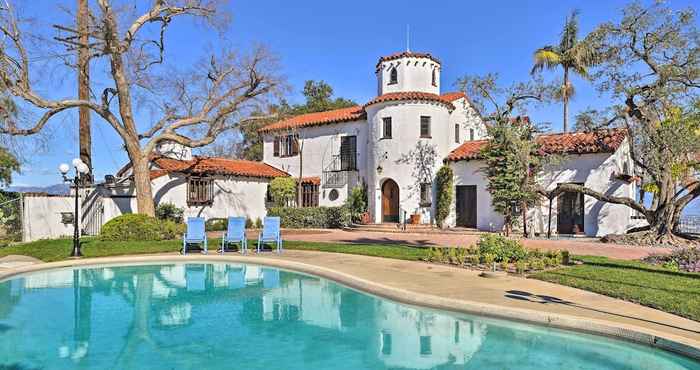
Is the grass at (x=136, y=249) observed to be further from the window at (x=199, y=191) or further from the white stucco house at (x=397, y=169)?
the window at (x=199, y=191)

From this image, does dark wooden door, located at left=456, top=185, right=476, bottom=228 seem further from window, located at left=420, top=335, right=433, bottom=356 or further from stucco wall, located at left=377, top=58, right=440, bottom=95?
window, located at left=420, top=335, right=433, bottom=356

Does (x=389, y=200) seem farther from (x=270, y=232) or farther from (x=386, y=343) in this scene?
(x=386, y=343)

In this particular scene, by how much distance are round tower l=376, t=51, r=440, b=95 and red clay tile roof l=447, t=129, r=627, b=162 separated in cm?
457

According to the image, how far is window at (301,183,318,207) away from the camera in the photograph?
1146 inches

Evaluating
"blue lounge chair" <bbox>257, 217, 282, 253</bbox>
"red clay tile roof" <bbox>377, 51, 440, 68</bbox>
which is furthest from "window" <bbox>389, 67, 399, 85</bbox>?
"blue lounge chair" <bbox>257, 217, 282, 253</bbox>

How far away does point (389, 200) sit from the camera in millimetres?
26500

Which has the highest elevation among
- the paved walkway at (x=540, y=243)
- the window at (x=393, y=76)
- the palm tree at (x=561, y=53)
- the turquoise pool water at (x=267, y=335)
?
the palm tree at (x=561, y=53)

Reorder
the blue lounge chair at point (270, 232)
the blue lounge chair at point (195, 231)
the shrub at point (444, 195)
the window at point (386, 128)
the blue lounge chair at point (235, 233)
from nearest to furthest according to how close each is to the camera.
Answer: the blue lounge chair at point (195, 231), the blue lounge chair at point (270, 232), the blue lounge chair at point (235, 233), the shrub at point (444, 195), the window at point (386, 128)

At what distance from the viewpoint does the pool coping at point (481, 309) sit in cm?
571

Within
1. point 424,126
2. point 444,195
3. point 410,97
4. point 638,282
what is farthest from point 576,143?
point 638,282

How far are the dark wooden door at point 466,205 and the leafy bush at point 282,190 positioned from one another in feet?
32.9

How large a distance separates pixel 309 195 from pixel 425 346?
2299 centimetres

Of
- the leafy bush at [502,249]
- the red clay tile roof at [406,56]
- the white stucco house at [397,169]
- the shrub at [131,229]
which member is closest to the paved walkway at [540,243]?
the white stucco house at [397,169]

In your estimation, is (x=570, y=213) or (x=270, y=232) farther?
(x=570, y=213)
